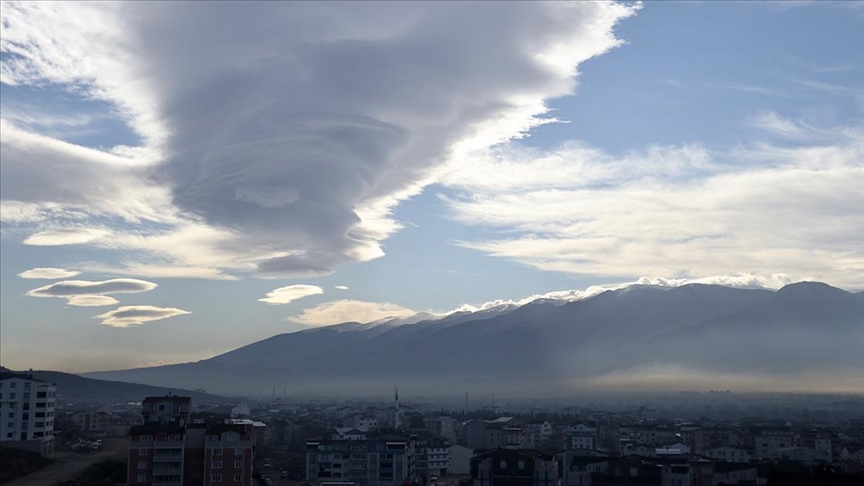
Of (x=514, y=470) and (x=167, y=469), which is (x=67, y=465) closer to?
(x=167, y=469)

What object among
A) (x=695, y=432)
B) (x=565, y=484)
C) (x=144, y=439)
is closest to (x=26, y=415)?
(x=144, y=439)

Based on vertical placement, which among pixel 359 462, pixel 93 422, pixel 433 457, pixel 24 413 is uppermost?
pixel 24 413

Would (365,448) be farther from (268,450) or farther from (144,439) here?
(268,450)

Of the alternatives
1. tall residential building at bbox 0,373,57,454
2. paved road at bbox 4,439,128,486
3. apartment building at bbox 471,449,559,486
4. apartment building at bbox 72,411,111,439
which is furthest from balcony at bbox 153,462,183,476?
apartment building at bbox 72,411,111,439

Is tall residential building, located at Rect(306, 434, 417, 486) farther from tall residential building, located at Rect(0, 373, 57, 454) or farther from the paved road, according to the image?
tall residential building, located at Rect(0, 373, 57, 454)

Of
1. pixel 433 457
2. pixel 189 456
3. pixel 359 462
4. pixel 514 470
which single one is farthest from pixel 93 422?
pixel 514 470

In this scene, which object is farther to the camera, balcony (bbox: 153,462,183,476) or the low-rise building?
the low-rise building
